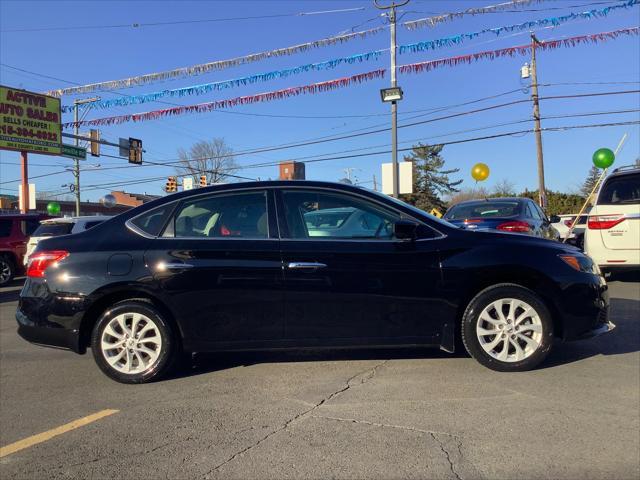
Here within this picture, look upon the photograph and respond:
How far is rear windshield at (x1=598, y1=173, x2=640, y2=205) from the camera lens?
820 cm

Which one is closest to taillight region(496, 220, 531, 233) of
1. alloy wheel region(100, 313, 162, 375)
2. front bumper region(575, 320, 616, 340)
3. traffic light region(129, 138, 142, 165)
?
front bumper region(575, 320, 616, 340)

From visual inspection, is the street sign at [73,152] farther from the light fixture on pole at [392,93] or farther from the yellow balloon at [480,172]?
the yellow balloon at [480,172]

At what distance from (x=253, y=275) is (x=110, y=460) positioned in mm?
1711

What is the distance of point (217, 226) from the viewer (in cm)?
438

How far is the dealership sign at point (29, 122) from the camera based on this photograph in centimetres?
2367

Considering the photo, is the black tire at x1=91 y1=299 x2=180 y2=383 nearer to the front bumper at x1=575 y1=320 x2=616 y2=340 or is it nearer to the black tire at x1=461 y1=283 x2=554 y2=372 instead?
the black tire at x1=461 y1=283 x2=554 y2=372

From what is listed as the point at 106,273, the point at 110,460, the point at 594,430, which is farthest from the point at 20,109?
the point at 594,430

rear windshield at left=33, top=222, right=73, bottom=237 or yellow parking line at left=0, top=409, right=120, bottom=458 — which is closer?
yellow parking line at left=0, top=409, right=120, bottom=458

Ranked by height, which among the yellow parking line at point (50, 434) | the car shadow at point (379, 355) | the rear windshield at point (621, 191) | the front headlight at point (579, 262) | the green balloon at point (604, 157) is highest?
the green balloon at point (604, 157)

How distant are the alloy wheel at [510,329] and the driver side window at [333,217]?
43.0 inches

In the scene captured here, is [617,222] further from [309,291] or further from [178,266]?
[178,266]

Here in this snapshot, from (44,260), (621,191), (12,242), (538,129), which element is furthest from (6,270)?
(538,129)

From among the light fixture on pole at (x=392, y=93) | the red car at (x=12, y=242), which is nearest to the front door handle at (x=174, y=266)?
the red car at (x=12, y=242)

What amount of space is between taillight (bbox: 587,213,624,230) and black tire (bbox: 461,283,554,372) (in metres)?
5.12
